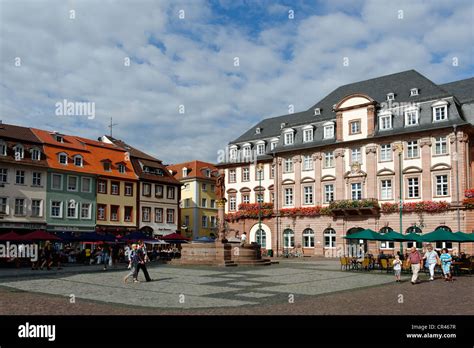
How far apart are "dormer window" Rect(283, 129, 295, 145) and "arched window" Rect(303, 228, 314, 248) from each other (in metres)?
9.46

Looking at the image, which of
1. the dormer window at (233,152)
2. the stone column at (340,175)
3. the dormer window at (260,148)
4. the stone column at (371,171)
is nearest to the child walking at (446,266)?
the stone column at (371,171)

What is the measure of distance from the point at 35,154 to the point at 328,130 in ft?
91.9

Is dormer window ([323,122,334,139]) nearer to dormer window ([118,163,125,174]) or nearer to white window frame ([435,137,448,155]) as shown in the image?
white window frame ([435,137,448,155])

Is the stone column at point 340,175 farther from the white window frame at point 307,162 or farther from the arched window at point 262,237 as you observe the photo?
the arched window at point 262,237

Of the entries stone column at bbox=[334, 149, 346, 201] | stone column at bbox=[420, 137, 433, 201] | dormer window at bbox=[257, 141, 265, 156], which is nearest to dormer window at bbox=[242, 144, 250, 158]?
dormer window at bbox=[257, 141, 265, 156]

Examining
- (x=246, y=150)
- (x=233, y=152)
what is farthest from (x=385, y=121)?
(x=233, y=152)

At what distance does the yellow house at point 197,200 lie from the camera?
7069 centimetres

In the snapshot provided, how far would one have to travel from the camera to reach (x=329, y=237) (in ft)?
161

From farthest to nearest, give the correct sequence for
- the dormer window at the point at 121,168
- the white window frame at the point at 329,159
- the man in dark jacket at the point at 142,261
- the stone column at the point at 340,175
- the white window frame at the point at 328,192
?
the dormer window at the point at 121,168
the white window frame at the point at 329,159
the white window frame at the point at 328,192
the stone column at the point at 340,175
the man in dark jacket at the point at 142,261

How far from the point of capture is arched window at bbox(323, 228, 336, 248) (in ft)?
160

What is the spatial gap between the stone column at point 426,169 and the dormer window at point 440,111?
1.93 m
